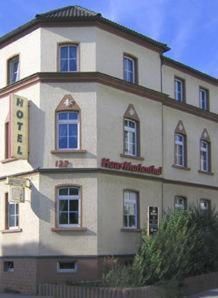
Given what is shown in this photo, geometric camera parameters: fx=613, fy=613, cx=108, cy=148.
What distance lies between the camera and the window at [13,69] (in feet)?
91.7

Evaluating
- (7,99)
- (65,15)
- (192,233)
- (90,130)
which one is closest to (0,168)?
(7,99)

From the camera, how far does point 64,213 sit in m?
25.3

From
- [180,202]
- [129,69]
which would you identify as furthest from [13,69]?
[180,202]

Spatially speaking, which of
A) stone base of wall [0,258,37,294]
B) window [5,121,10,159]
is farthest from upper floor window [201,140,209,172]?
stone base of wall [0,258,37,294]

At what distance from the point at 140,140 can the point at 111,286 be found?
8628 millimetres

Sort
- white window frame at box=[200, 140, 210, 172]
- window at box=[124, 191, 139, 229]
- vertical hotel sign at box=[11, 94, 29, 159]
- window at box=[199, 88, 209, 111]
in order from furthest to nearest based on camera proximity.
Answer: window at box=[199, 88, 209, 111] → white window frame at box=[200, 140, 210, 172] → window at box=[124, 191, 139, 229] → vertical hotel sign at box=[11, 94, 29, 159]

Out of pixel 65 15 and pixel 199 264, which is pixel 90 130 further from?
pixel 199 264

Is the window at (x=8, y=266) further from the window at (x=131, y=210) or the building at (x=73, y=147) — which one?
the window at (x=131, y=210)

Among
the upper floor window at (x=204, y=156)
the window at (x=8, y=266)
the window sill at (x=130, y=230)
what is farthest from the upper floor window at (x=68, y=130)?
the upper floor window at (x=204, y=156)

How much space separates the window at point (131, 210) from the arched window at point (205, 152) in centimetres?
768

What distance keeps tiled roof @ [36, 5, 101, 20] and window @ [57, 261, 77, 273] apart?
10305mm

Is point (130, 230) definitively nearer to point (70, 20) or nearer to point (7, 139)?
point (7, 139)

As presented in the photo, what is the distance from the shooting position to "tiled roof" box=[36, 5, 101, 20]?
85.9 ft

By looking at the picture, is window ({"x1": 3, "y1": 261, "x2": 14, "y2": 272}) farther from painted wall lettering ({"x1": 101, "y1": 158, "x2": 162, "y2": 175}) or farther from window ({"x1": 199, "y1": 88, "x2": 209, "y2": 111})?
window ({"x1": 199, "y1": 88, "x2": 209, "y2": 111})
